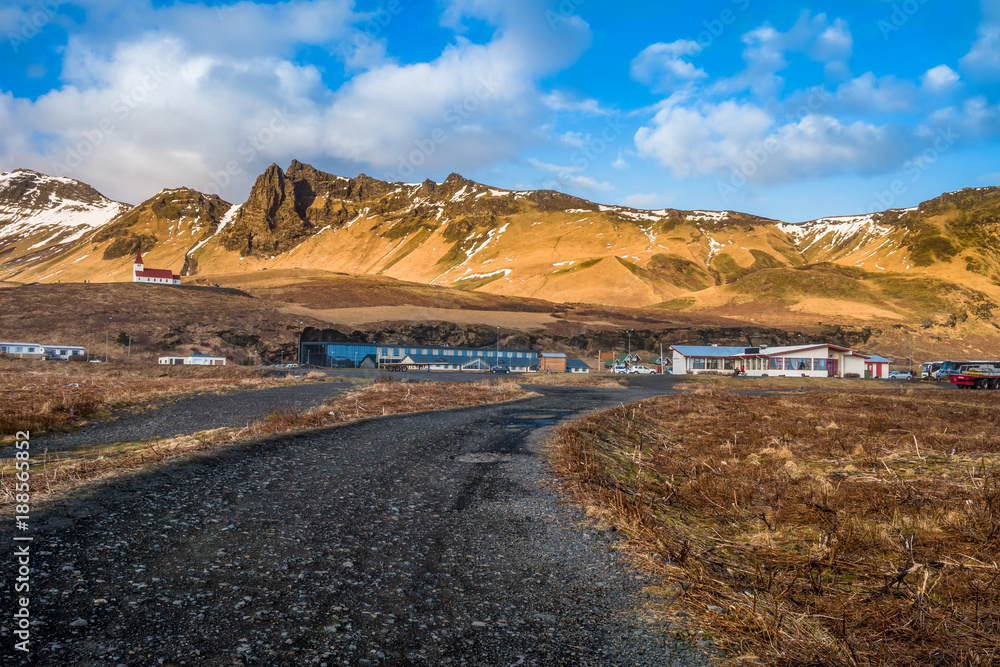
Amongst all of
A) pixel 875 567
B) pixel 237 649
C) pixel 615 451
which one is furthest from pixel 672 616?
pixel 615 451

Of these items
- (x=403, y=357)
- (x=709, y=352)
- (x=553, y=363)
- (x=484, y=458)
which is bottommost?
(x=553, y=363)

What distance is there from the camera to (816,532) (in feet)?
29.4

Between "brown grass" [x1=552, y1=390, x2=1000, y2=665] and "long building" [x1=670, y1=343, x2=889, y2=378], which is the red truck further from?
"brown grass" [x1=552, y1=390, x2=1000, y2=665]

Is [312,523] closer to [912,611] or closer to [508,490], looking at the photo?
[508,490]

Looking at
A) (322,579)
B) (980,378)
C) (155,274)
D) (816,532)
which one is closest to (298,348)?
(980,378)

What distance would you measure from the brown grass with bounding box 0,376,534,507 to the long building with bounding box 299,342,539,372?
65.2 m

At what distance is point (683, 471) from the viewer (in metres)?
13.4

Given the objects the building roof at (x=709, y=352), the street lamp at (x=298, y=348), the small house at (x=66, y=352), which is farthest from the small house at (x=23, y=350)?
the building roof at (x=709, y=352)

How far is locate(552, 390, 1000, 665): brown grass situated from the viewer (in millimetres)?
5125

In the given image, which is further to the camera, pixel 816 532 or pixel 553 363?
pixel 553 363

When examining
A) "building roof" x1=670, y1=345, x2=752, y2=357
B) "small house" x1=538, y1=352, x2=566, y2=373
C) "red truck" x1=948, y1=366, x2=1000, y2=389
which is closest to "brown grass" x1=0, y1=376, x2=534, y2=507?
"red truck" x1=948, y1=366, x2=1000, y2=389

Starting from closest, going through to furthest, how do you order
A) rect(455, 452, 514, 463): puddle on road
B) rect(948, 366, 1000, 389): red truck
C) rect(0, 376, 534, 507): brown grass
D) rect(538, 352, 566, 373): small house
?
rect(0, 376, 534, 507): brown grass, rect(455, 452, 514, 463): puddle on road, rect(948, 366, 1000, 389): red truck, rect(538, 352, 566, 373): small house

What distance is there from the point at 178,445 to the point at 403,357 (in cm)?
8671

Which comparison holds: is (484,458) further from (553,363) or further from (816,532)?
(553,363)
